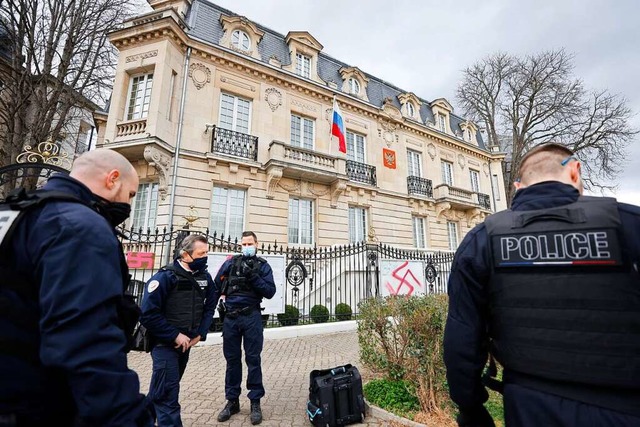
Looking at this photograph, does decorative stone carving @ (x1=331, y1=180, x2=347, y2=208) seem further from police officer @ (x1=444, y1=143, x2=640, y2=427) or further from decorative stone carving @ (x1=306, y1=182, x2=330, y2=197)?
police officer @ (x1=444, y1=143, x2=640, y2=427)

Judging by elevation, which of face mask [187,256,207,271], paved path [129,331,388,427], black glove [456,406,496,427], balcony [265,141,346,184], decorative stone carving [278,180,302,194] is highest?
balcony [265,141,346,184]

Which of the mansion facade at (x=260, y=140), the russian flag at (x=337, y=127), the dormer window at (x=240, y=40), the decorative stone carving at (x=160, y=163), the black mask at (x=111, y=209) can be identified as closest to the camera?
the black mask at (x=111, y=209)

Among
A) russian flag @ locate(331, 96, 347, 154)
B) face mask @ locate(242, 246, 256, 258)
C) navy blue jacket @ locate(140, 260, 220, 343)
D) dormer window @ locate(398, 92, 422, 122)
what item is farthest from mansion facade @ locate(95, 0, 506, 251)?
navy blue jacket @ locate(140, 260, 220, 343)

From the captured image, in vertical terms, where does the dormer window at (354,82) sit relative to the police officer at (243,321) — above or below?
above

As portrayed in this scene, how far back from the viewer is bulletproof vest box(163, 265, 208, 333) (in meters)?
3.13

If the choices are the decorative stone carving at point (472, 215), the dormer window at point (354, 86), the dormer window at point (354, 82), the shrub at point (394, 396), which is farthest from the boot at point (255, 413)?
the decorative stone carving at point (472, 215)

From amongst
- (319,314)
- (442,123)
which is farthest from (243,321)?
(442,123)

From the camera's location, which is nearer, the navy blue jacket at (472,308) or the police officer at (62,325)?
the police officer at (62,325)

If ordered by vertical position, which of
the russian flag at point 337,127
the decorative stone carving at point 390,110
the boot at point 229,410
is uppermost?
the decorative stone carving at point 390,110

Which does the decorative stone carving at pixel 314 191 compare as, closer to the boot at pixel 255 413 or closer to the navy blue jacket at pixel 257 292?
the navy blue jacket at pixel 257 292

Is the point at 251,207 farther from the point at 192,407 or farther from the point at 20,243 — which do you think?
the point at 20,243

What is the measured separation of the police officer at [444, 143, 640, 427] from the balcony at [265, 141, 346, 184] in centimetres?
1132

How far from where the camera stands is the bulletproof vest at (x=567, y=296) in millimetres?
1297

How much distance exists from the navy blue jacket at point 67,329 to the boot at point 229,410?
2663mm
